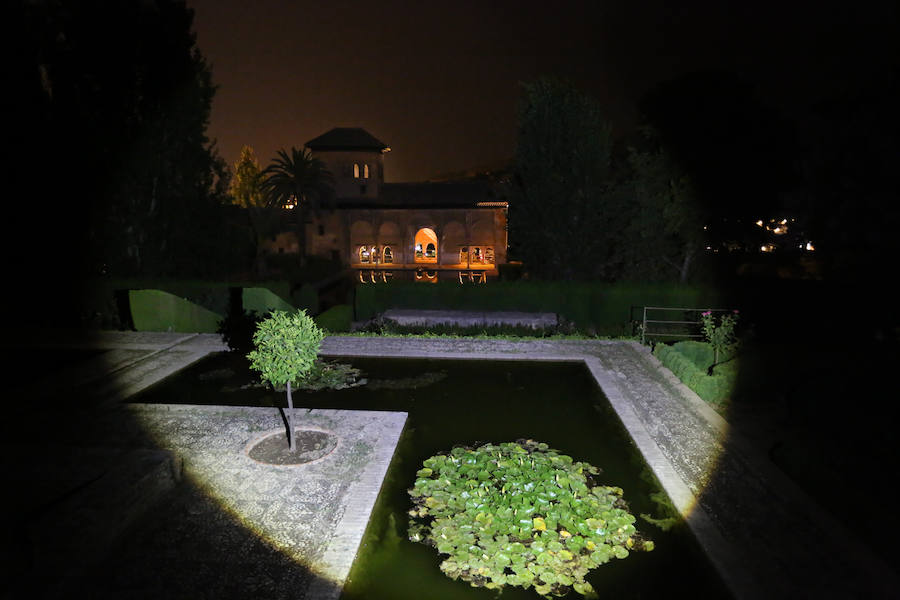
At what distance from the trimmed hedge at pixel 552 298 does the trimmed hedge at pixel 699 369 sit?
4683 mm

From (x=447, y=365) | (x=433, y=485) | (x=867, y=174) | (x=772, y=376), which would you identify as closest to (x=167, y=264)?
(x=447, y=365)

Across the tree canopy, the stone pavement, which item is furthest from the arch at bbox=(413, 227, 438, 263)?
the stone pavement

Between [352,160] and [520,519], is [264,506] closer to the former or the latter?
[520,519]

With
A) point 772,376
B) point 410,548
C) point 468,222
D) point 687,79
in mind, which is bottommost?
point 410,548

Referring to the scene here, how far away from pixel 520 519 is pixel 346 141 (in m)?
50.7

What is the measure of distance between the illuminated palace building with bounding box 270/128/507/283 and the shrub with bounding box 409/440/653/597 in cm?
4184

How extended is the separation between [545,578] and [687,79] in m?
24.4

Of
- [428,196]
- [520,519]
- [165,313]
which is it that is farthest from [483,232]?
[520,519]

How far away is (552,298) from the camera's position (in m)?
21.8

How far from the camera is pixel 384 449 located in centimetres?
952

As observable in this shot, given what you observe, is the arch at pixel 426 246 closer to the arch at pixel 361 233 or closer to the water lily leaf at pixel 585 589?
the arch at pixel 361 233

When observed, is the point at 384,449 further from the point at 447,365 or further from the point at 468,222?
the point at 468,222

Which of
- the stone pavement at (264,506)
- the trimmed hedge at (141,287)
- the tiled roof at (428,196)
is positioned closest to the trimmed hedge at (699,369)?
the stone pavement at (264,506)

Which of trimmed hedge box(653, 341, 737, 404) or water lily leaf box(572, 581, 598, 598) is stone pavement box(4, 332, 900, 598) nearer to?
trimmed hedge box(653, 341, 737, 404)
